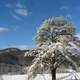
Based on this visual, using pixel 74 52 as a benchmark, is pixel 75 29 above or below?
above

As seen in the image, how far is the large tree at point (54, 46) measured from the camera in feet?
74.7

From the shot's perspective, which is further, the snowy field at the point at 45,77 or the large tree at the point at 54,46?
Result: the snowy field at the point at 45,77

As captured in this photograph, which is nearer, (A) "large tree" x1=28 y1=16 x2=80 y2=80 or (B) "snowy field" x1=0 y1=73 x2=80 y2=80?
(A) "large tree" x1=28 y1=16 x2=80 y2=80

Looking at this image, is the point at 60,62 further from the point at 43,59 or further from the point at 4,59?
the point at 4,59

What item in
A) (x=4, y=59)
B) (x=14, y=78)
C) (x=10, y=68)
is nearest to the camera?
(x=14, y=78)

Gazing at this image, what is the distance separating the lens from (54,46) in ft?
75.1

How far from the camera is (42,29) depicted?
79.1 feet

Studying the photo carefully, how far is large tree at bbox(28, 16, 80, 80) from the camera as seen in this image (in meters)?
22.8

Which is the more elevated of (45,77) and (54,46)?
(54,46)

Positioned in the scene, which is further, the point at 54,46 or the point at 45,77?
the point at 45,77

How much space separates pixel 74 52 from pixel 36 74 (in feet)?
10.7

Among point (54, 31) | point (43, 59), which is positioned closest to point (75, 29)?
point (54, 31)

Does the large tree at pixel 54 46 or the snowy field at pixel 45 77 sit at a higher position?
the large tree at pixel 54 46

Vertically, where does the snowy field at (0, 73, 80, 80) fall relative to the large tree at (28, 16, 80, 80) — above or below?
below
